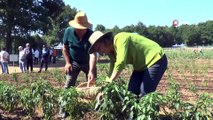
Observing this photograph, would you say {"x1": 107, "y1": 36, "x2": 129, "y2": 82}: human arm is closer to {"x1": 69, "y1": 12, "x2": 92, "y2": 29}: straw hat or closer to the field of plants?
the field of plants

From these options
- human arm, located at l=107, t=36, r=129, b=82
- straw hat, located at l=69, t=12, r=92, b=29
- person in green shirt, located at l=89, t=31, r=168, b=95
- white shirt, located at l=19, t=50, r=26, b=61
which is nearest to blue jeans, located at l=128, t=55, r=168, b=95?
person in green shirt, located at l=89, t=31, r=168, b=95

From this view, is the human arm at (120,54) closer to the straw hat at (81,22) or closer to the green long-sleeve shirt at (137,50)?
the green long-sleeve shirt at (137,50)

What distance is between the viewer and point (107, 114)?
4.87m

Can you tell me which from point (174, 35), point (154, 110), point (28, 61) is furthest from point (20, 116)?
point (174, 35)

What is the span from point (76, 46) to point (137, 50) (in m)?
1.75

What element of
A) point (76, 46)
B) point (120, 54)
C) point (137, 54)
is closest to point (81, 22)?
point (76, 46)

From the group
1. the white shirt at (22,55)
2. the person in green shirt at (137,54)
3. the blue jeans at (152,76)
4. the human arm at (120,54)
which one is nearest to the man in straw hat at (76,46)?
the person in green shirt at (137,54)

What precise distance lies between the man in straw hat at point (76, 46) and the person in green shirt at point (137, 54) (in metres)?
1.36

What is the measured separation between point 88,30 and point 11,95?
1.82m

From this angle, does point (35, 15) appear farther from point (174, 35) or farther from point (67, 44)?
point (174, 35)

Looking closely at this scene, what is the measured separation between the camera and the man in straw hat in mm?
6488

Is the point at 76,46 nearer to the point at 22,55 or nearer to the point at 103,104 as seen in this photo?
the point at 103,104

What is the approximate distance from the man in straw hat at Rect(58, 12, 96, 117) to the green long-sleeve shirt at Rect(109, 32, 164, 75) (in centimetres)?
143

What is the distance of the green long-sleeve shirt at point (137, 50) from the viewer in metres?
4.77
